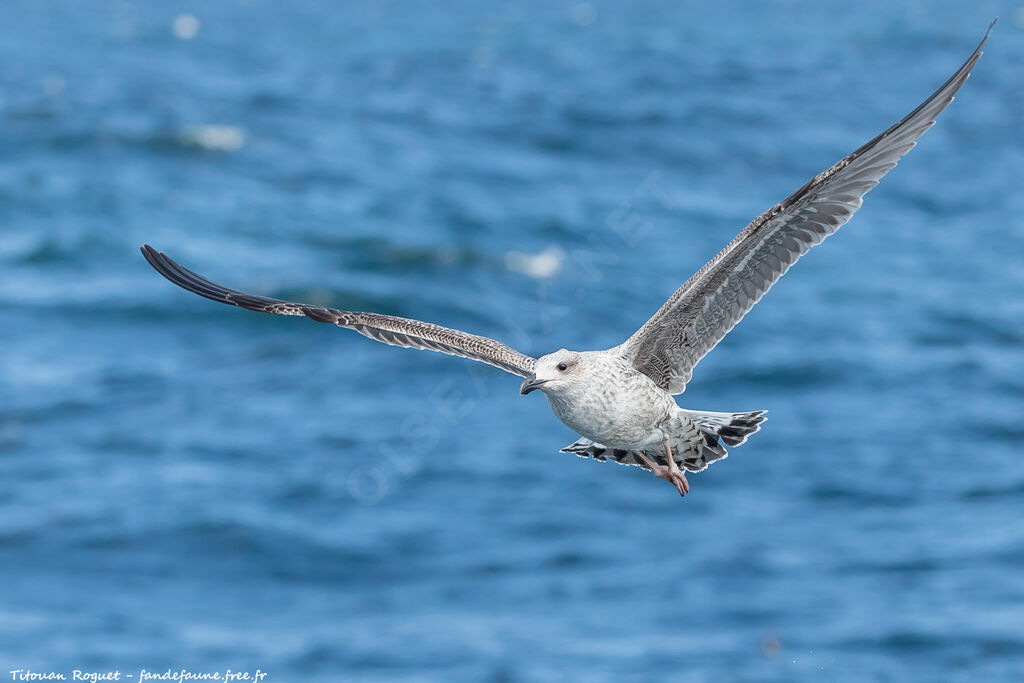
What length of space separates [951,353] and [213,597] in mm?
34630

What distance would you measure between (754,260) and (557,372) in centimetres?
211

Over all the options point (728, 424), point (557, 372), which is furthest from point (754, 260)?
point (557, 372)

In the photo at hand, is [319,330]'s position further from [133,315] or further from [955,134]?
[955,134]

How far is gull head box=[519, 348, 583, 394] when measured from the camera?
10.1m

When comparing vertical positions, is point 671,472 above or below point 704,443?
below

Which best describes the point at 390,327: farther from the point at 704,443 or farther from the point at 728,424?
the point at 728,424

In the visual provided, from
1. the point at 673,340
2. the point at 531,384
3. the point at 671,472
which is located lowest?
the point at 671,472

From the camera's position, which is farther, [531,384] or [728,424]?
[728,424]

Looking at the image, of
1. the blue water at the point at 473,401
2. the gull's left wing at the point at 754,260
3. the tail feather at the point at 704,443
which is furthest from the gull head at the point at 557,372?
the blue water at the point at 473,401

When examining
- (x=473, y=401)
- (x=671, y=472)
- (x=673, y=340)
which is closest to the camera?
(x=671, y=472)

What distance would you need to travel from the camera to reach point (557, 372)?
33.4ft

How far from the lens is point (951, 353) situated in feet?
196

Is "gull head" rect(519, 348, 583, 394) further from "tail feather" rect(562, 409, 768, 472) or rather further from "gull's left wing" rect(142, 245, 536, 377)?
"tail feather" rect(562, 409, 768, 472)

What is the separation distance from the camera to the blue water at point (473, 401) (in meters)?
41.5
